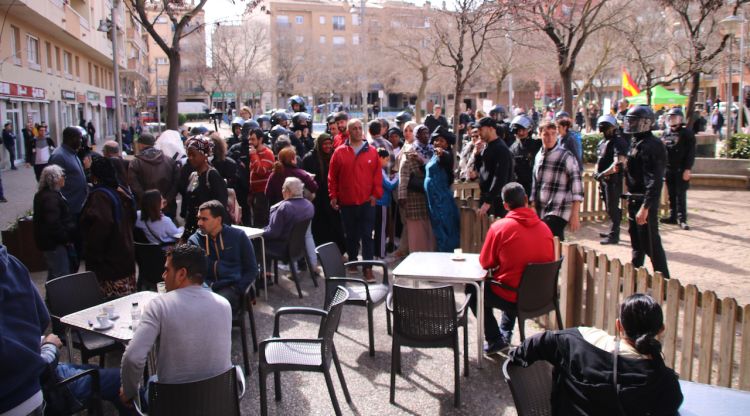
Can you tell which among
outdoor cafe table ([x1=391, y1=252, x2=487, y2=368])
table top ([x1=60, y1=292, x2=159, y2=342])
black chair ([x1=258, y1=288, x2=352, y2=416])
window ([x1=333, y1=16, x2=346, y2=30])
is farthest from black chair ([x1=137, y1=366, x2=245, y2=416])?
window ([x1=333, y1=16, x2=346, y2=30])

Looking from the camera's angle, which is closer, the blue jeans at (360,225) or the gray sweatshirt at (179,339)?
the gray sweatshirt at (179,339)

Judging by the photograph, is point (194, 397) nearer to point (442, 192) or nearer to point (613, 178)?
point (442, 192)

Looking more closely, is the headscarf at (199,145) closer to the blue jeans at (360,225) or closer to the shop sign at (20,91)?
the blue jeans at (360,225)

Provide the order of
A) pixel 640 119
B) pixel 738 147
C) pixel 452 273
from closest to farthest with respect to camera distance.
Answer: pixel 452 273
pixel 640 119
pixel 738 147

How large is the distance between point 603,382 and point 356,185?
504 cm

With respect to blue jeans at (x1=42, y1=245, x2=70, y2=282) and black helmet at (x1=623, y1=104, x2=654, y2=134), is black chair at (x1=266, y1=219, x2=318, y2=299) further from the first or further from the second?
black helmet at (x1=623, y1=104, x2=654, y2=134)

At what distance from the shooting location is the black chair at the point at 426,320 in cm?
460

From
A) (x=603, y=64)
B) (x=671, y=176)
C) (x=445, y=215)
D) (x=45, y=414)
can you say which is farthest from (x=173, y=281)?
(x=603, y=64)

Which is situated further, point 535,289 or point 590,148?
point 590,148

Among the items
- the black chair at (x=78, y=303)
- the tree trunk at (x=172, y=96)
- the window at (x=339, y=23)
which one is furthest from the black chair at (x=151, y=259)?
the window at (x=339, y=23)

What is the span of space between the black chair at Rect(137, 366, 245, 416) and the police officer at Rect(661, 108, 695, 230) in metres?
8.88

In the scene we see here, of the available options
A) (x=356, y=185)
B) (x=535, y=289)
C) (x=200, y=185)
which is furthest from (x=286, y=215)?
(x=535, y=289)

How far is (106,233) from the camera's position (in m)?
5.77

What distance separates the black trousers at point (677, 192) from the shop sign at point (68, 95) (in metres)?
27.3
